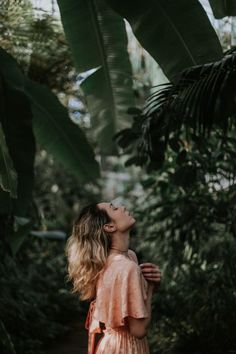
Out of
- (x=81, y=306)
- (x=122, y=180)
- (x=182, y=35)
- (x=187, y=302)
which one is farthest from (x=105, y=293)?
(x=122, y=180)

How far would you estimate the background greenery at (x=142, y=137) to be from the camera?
15.3 ft

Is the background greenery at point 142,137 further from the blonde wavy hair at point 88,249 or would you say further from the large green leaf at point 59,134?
the blonde wavy hair at point 88,249

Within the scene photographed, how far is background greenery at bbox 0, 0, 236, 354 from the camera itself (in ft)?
15.3

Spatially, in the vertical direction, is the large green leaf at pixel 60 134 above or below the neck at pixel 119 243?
below

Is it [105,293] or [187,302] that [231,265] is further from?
[105,293]

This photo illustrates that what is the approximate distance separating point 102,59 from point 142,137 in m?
1.05

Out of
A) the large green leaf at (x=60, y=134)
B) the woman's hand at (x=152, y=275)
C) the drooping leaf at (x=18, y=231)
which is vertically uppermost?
the woman's hand at (x=152, y=275)

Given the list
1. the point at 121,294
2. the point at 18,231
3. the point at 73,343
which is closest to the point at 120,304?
the point at 121,294

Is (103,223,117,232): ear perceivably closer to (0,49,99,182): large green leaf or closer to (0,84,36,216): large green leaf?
(0,84,36,216): large green leaf

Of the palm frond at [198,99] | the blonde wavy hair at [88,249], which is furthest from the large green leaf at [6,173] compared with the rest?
the palm frond at [198,99]

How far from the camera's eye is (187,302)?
6.18 metres

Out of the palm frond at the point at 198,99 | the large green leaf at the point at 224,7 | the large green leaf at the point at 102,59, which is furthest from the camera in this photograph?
the large green leaf at the point at 102,59

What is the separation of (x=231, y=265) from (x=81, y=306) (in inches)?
142

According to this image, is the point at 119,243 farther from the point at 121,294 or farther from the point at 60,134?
the point at 60,134
